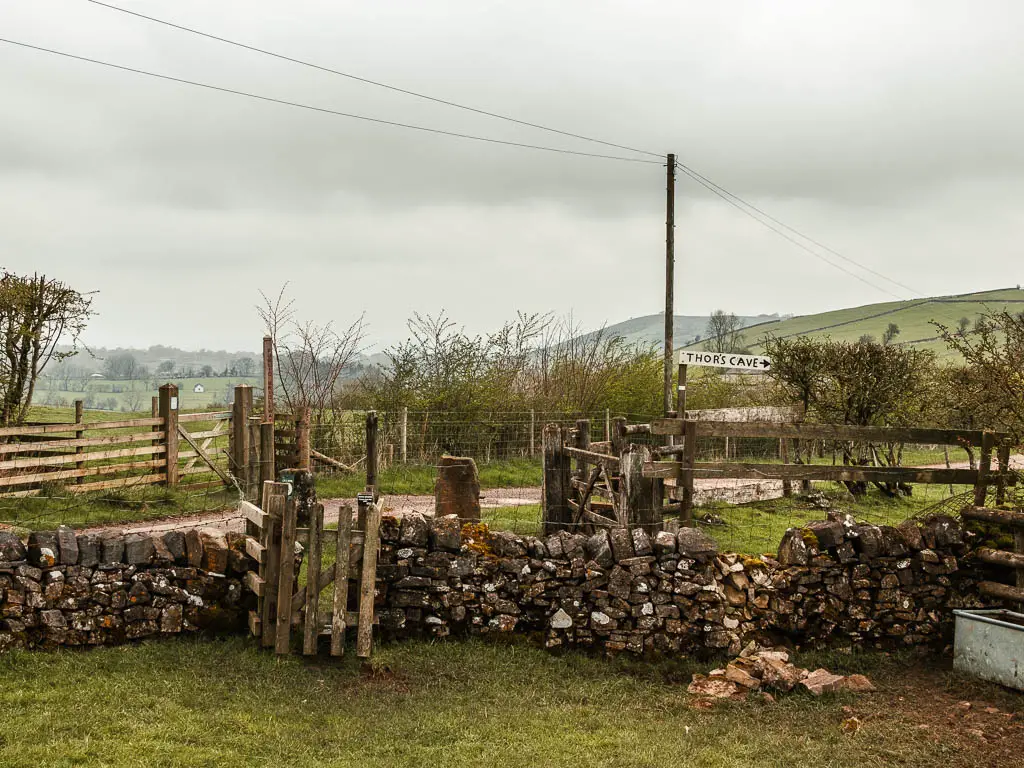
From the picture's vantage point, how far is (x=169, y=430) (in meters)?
14.6

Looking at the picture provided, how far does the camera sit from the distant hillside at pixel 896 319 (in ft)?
249

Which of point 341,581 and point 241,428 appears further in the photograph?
point 241,428

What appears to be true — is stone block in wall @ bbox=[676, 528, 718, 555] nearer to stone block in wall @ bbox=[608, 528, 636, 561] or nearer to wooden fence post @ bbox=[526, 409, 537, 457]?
stone block in wall @ bbox=[608, 528, 636, 561]

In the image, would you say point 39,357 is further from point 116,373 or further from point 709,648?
point 116,373

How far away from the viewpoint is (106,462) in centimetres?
1536

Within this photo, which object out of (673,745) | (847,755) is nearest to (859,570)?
(847,755)

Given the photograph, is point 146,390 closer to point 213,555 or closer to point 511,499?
point 511,499

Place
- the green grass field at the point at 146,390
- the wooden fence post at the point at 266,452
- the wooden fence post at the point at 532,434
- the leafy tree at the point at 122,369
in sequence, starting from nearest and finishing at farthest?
1. the wooden fence post at the point at 266,452
2. the wooden fence post at the point at 532,434
3. the green grass field at the point at 146,390
4. the leafy tree at the point at 122,369

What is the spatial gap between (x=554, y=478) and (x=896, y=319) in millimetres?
86167

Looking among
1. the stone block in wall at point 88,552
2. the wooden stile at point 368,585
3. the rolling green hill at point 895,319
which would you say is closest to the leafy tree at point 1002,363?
the wooden stile at point 368,585

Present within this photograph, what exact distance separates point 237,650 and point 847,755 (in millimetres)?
4707

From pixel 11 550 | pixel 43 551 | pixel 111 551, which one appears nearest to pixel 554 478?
pixel 111 551

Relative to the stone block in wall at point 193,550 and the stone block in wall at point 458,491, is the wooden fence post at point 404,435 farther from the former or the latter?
the stone block in wall at point 193,550

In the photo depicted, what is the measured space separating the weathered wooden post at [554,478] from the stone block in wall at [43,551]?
225 inches
